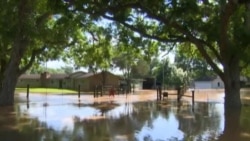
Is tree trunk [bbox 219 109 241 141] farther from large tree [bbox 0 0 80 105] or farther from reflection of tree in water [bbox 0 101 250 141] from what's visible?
large tree [bbox 0 0 80 105]

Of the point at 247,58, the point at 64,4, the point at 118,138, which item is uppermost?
the point at 64,4

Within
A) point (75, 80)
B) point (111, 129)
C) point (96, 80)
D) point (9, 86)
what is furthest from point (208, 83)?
point (111, 129)

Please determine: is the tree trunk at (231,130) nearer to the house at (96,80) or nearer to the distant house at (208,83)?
the house at (96,80)

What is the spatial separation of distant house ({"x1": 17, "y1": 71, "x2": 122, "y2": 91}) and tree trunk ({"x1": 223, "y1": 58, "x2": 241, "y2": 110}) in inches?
1299

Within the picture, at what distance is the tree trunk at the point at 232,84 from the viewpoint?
25.6 m

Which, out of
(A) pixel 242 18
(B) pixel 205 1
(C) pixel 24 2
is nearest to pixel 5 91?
(C) pixel 24 2

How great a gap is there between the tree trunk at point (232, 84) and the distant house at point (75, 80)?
3298cm

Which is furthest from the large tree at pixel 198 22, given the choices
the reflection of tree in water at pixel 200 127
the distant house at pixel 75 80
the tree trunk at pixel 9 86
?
the distant house at pixel 75 80

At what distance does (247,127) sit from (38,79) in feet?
237

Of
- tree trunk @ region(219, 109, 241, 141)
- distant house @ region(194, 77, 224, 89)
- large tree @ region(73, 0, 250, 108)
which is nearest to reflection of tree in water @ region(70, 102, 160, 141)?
tree trunk @ region(219, 109, 241, 141)

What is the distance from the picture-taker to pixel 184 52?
36875mm

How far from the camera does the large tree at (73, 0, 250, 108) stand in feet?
70.5

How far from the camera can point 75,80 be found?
72500 mm

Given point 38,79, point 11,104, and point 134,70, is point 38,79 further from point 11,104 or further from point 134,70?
point 11,104
